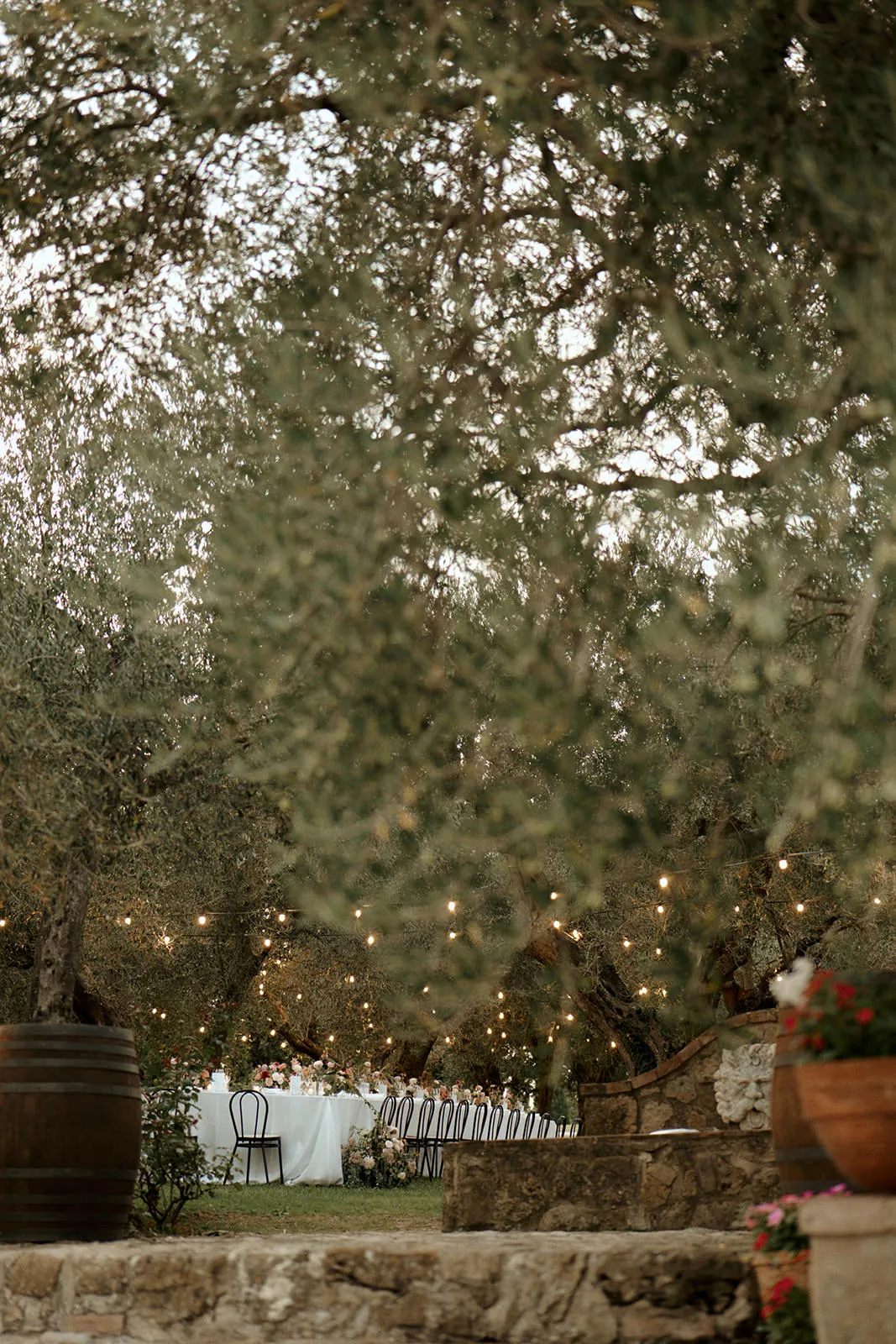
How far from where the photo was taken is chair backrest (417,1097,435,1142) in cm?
1476

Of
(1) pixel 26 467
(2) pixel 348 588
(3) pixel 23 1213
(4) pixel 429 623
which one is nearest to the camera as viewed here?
(2) pixel 348 588

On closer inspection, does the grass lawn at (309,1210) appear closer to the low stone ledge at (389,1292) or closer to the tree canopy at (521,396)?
the low stone ledge at (389,1292)

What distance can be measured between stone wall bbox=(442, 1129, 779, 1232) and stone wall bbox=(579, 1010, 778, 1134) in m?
1.28

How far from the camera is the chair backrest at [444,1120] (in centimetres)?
1495

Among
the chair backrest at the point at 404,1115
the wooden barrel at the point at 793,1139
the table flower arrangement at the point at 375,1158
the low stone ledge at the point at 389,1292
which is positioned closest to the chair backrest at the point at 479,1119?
the chair backrest at the point at 404,1115

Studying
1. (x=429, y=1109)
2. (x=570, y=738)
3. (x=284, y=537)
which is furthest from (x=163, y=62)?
(x=429, y=1109)

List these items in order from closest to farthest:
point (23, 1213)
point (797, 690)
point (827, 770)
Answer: point (827, 770) < point (797, 690) < point (23, 1213)

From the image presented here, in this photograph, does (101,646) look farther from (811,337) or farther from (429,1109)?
(429,1109)

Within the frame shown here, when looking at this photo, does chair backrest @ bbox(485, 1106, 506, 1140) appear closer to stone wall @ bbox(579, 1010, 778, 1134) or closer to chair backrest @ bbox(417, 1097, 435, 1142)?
chair backrest @ bbox(417, 1097, 435, 1142)

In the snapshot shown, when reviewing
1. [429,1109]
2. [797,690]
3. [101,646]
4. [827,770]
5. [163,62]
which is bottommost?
[429,1109]

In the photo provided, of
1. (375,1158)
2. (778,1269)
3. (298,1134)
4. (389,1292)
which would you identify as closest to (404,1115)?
(375,1158)

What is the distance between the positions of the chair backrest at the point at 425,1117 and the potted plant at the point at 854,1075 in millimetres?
11461

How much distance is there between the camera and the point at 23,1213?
565cm

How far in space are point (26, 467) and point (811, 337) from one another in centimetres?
538
